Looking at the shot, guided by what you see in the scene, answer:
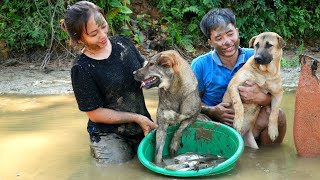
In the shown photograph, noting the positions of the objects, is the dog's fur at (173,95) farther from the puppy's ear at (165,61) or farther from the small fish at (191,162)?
the small fish at (191,162)

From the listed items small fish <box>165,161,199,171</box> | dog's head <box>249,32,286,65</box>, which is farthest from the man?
small fish <box>165,161,199,171</box>

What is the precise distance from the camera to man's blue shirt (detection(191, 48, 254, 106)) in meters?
5.27

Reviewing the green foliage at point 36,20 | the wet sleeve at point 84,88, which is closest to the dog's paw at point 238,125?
the wet sleeve at point 84,88

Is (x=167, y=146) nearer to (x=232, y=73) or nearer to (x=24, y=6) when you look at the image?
(x=232, y=73)

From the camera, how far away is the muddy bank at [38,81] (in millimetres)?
8523

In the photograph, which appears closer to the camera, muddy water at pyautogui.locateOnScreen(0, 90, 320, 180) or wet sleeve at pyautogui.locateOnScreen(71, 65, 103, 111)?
muddy water at pyautogui.locateOnScreen(0, 90, 320, 180)

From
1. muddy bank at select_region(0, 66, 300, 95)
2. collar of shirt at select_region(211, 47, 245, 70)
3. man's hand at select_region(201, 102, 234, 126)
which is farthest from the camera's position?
muddy bank at select_region(0, 66, 300, 95)

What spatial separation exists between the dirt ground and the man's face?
11.8ft

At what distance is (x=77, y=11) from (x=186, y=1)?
26.7 ft

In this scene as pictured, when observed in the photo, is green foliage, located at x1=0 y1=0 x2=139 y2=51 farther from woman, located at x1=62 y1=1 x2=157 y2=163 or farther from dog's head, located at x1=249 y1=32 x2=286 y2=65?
dog's head, located at x1=249 y1=32 x2=286 y2=65

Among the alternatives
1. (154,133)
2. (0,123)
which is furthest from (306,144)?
(0,123)

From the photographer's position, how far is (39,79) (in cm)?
933

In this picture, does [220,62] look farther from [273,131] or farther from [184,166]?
[184,166]

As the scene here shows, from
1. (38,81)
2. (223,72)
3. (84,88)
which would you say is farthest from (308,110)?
(38,81)
